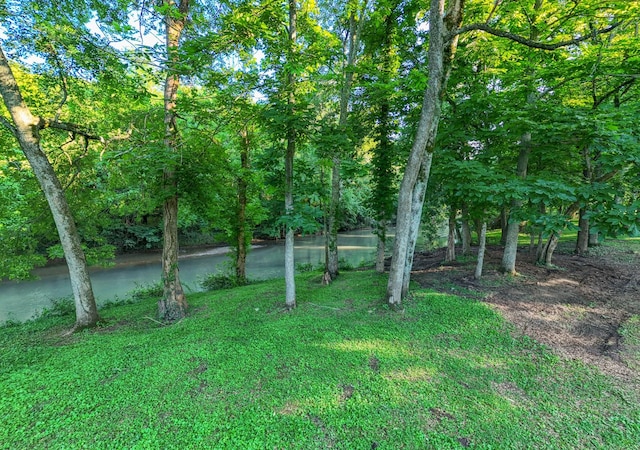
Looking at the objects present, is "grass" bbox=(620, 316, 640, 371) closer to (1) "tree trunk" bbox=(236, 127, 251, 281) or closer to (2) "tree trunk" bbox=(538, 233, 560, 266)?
(2) "tree trunk" bbox=(538, 233, 560, 266)

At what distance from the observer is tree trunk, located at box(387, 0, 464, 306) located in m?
4.33

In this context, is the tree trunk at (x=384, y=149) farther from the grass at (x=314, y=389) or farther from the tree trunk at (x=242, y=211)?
the tree trunk at (x=242, y=211)

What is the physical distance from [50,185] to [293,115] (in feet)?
12.8

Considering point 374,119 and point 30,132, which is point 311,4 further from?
point 30,132

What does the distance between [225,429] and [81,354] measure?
2.80 m

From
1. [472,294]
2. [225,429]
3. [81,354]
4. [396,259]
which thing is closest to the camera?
[225,429]

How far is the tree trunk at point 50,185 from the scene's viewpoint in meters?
3.91

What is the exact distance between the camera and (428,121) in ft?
14.5

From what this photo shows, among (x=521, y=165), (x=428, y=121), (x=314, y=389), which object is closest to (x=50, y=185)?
(x=314, y=389)

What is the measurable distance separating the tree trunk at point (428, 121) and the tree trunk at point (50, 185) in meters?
5.30

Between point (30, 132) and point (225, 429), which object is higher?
point (30, 132)

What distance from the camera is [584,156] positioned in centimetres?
570

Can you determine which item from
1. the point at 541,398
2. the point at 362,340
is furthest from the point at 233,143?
the point at 541,398

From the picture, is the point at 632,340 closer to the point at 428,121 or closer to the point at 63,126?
the point at 428,121
